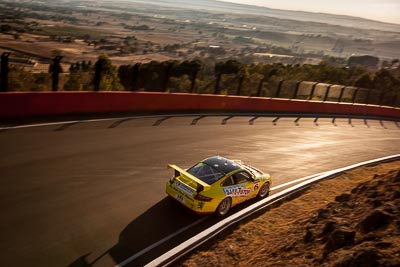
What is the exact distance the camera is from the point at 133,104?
18.2 m

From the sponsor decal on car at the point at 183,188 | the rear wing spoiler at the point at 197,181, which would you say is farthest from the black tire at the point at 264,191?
the sponsor decal on car at the point at 183,188

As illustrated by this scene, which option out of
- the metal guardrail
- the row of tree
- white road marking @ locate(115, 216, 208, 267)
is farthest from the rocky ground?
the row of tree

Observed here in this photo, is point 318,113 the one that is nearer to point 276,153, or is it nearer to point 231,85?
point 231,85

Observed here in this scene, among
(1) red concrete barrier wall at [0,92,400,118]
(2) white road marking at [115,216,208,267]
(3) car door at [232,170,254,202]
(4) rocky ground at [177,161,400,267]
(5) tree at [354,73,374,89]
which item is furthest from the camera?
(5) tree at [354,73,374,89]

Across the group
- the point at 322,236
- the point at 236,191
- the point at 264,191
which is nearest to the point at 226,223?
the point at 236,191

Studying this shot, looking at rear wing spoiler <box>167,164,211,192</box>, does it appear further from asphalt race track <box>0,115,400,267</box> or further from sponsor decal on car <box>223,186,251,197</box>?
asphalt race track <box>0,115,400,267</box>

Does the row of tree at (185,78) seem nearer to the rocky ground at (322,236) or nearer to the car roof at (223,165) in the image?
the car roof at (223,165)

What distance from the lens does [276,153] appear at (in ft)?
50.2

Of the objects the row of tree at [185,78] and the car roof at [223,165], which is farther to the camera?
the row of tree at [185,78]

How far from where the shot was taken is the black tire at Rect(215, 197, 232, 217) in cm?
971

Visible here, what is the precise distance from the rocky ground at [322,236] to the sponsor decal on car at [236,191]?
77cm

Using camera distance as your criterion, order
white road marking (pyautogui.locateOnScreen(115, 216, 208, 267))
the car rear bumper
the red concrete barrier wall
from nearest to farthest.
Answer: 1. white road marking (pyautogui.locateOnScreen(115, 216, 208, 267))
2. the car rear bumper
3. the red concrete barrier wall

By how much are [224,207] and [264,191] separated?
71.0 inches

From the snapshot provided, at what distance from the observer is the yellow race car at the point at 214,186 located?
9289mm
